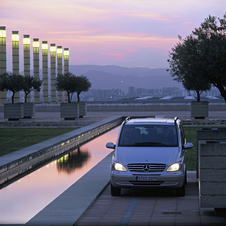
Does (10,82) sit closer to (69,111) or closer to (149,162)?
(69,111)

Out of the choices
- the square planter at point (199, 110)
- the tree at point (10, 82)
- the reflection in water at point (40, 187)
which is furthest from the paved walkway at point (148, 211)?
the tree at point (10, 82)

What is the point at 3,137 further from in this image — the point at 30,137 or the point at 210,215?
the point at 210,215

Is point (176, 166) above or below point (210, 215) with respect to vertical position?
above

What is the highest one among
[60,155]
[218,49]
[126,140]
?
[218,49]

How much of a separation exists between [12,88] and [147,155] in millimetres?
30395

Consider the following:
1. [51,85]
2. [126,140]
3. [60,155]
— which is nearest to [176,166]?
[126,140]

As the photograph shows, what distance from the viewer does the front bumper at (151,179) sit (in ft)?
28.9

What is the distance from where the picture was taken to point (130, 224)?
710 centimetres

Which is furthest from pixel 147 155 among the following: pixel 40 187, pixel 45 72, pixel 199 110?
pixel 45 72

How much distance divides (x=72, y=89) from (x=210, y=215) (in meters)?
33.6

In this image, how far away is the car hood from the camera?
353 inches

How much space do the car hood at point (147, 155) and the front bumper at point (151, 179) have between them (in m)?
0.25

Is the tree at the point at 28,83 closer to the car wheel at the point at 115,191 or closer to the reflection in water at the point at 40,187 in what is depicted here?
the reflection in water at the point at 40,187

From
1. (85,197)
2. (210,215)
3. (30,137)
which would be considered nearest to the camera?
(210,215)
